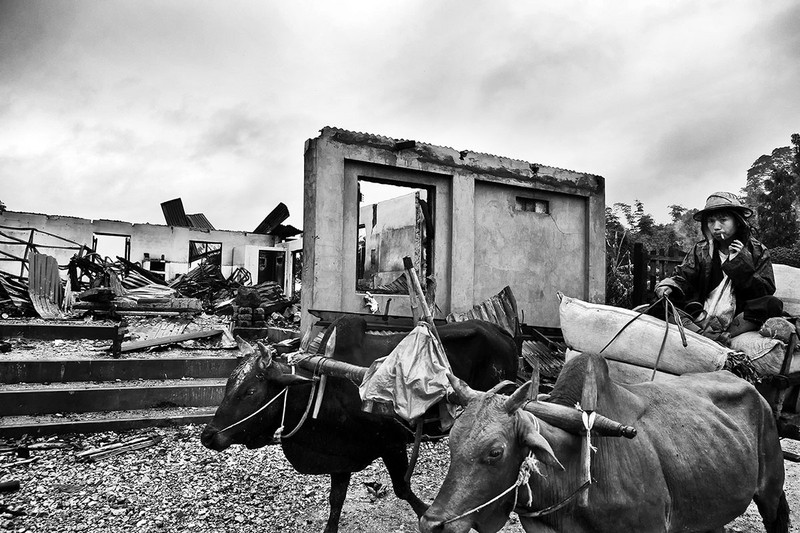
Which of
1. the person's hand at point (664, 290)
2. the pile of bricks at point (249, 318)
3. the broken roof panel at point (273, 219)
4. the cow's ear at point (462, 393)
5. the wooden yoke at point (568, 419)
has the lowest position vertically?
the pile of bricks at point (249, 318)

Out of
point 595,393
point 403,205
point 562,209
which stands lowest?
point 595,393

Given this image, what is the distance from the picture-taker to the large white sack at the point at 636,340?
366 cm

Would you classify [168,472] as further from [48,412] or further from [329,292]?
[329,292]

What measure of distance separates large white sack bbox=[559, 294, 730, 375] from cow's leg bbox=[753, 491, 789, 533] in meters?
0.89

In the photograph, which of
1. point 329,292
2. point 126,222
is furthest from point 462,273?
point 126,222

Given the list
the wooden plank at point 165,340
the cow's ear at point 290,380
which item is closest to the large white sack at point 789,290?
the cow's ear at point 290,380

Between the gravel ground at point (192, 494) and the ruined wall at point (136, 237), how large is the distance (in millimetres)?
20880

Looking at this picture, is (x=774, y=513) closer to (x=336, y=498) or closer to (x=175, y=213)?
(x=336, y=498)

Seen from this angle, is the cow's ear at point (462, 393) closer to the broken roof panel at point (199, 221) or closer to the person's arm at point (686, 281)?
the person's arm at point (686, 281)

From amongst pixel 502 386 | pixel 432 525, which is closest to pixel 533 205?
pixel 502 386

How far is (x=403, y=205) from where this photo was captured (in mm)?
16625

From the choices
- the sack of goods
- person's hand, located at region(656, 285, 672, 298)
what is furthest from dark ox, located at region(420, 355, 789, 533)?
person's hand, located at region(656, 285, 672, 298)

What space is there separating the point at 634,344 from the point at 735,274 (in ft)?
3.43

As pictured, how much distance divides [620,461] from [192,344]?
8942 mm
